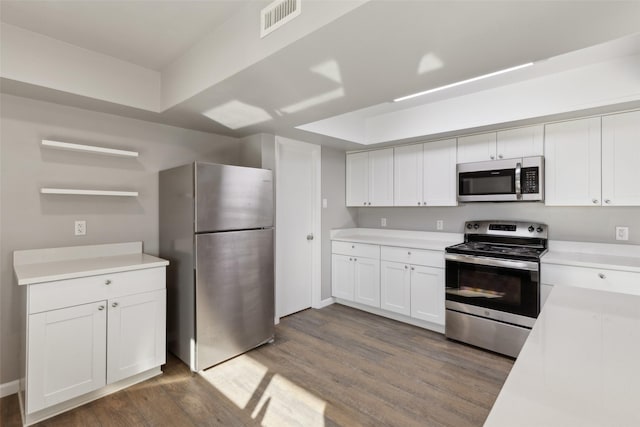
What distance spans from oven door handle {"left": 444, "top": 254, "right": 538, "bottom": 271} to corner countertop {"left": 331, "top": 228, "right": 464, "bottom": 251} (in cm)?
22

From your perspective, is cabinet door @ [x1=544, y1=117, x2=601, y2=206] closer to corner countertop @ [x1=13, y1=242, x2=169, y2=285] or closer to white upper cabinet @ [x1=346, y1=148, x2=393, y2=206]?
white upper cabinet @ [x1=346, y1=148, x2=393, y2=206]

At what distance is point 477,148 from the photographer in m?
3.27

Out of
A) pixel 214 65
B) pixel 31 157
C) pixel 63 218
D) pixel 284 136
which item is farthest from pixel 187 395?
pixel 284 136

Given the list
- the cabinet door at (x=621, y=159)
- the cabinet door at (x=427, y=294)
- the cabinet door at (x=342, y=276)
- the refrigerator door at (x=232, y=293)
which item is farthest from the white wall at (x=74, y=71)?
the cabinet door at (x=621, y=159)

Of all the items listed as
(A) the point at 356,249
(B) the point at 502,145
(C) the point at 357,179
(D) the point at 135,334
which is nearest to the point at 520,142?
(B) the point at 502,145

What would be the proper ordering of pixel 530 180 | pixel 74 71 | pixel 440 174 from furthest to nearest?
pixel 440 174 → pixel 530 180 → pixel 74 71

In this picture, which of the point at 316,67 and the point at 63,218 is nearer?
the point at 316,67

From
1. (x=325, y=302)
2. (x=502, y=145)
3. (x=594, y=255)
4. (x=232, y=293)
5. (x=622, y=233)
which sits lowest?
(x=325, y=302)

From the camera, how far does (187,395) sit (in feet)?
7.25

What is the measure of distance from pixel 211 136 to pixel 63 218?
153cm

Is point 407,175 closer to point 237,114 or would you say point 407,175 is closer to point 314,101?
point 314,101

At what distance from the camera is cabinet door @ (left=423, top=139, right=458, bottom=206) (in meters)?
3.45

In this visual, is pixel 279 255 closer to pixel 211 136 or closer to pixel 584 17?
pixel 211 136

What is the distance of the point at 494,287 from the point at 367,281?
4.66 ft
